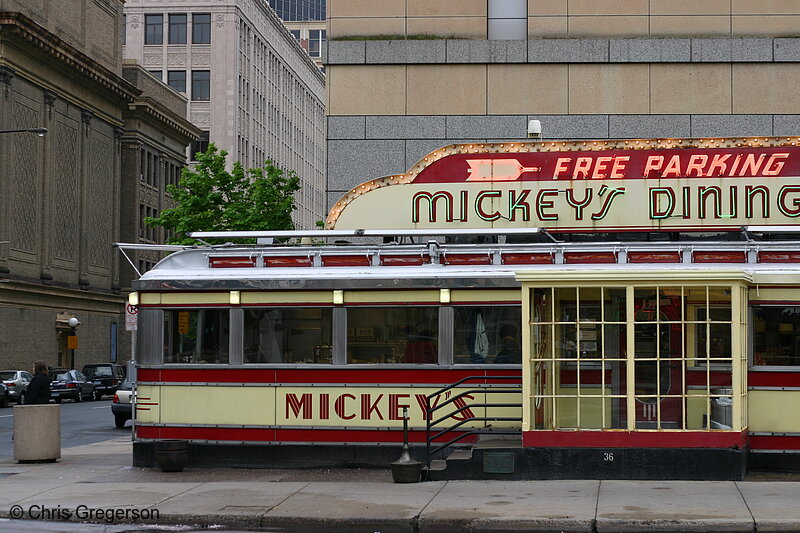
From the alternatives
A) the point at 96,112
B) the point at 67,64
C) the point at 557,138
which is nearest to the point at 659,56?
the point at 557,138

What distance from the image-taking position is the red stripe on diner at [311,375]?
17484 mm

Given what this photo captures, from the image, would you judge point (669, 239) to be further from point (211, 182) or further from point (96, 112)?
point (96, 112)

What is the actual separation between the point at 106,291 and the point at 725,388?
64668 mm

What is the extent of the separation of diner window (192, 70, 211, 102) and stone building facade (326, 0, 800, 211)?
268ft

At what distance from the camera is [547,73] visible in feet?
83.9

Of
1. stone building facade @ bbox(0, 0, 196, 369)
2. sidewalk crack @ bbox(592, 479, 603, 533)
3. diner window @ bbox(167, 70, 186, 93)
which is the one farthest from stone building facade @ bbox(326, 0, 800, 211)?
diner window @ bbox(167, 70, 186, 93)

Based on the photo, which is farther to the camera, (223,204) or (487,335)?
(223,204)

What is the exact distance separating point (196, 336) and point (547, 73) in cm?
1086

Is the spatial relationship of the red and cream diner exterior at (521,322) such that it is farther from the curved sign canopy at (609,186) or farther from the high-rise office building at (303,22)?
the high-rise office building at (303,22)

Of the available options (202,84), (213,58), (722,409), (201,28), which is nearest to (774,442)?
(722,409)

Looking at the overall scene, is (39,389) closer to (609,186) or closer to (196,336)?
(196,336)

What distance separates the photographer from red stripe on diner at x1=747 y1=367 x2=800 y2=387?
16.5 metres

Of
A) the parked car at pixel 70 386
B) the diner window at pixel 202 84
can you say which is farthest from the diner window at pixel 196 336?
the diner window at pixel 202 84

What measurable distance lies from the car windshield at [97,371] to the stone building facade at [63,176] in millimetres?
4299
